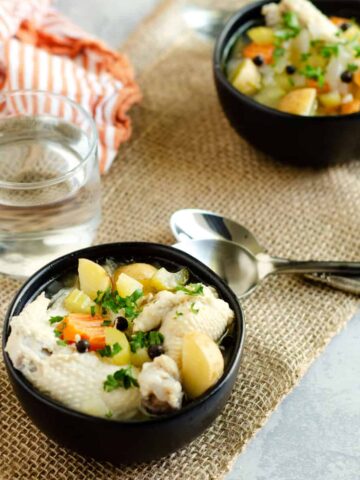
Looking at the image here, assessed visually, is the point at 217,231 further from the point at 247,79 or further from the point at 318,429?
A: the point at 318,429

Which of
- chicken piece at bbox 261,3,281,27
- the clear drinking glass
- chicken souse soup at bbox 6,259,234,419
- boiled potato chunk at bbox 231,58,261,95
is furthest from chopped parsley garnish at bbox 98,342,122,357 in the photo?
chicken piece at bbox 261,3,281,27

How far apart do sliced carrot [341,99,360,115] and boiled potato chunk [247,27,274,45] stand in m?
0.33

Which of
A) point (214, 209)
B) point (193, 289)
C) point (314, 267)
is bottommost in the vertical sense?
point (214, 209)

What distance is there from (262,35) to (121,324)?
1156mm

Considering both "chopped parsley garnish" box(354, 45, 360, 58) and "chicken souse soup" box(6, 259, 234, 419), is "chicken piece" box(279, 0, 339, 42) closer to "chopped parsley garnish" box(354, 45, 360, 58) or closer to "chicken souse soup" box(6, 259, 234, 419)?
"chopped parsley garnish" box(354, 45, 360, 58)

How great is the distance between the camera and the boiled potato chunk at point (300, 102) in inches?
86.0

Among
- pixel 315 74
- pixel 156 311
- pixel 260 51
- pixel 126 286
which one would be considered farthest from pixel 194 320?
pixel 260 51

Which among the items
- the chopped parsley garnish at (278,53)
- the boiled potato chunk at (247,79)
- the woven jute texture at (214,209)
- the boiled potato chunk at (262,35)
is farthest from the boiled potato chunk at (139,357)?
the boiled potato chunk at (262,35)

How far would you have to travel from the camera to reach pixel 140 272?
1751 millimetres

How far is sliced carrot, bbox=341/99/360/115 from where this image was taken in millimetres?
2217

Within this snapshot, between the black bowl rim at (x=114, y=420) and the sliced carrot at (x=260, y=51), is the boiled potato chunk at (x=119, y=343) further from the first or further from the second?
the sliced carrot at (x=260, y=51)

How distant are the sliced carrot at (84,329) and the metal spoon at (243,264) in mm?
431

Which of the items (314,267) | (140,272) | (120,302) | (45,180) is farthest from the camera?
(45,180)

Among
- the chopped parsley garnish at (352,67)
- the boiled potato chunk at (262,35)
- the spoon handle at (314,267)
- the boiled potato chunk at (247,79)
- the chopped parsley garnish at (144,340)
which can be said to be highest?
the chopped parsley garnish at (352,67)
